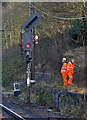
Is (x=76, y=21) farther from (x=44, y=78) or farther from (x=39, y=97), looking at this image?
(x=39, y=97)

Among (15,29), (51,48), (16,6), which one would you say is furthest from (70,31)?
(16,6)

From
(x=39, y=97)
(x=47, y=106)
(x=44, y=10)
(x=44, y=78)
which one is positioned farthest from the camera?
(x=44, y=10)

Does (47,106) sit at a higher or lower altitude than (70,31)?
lower

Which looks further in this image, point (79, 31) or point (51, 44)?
point (51, 44)

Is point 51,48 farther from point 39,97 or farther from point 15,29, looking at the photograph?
point 15,29

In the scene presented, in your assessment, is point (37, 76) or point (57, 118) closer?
point (57, 118)

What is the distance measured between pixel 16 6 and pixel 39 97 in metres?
20.4

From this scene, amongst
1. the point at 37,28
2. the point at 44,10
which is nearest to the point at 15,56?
the point at 37,28

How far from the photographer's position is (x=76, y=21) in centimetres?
1802

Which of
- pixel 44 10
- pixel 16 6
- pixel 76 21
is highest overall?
pixel 16 6

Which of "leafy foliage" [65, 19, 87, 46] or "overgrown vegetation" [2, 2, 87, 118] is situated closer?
"overgrown vegetation" [2, 2, 87, 118]

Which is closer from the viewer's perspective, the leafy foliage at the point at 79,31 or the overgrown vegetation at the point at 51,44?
the overgrown vegetation at the point at 51,44

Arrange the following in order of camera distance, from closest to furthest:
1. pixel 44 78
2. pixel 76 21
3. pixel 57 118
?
pixel 57 118 → pixel 76 21 → pixel 44 78

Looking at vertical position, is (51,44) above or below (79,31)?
below
